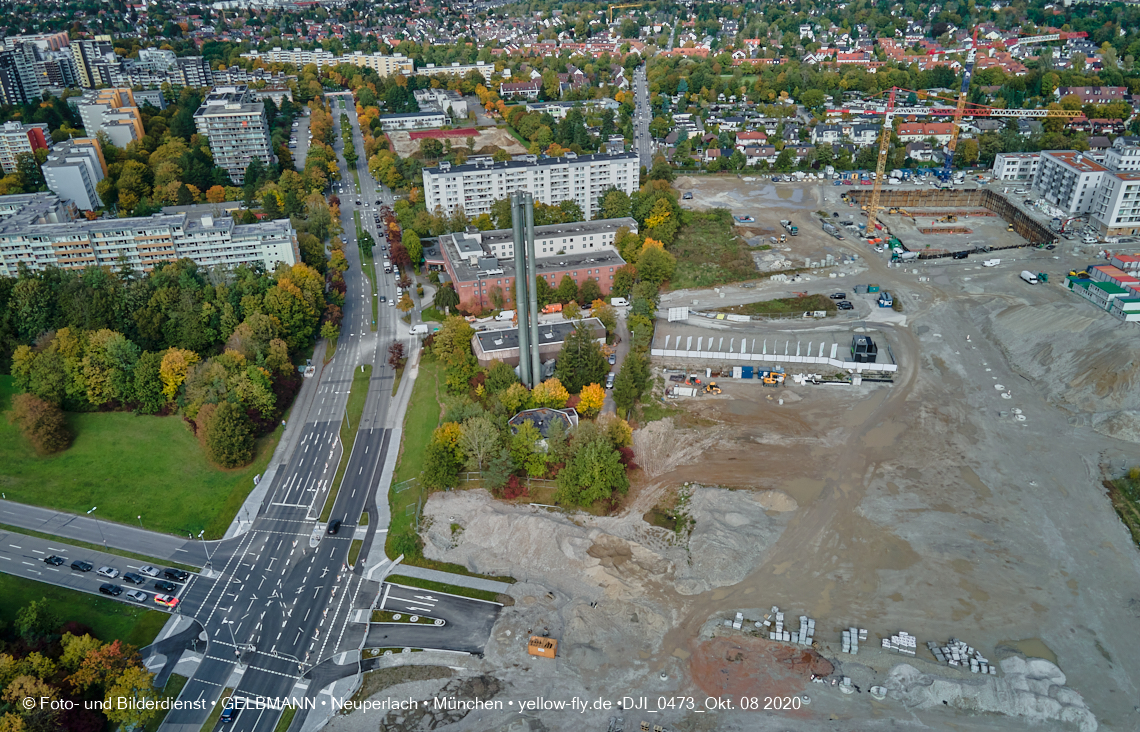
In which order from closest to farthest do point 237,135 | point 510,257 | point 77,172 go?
point 510,257
point 77,172
point 237,135

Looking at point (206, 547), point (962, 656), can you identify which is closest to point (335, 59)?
point (206, 547)

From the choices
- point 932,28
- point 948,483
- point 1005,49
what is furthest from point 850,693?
point 932,28

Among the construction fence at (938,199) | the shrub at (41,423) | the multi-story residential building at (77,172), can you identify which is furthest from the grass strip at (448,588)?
the construction fence at (938,199)

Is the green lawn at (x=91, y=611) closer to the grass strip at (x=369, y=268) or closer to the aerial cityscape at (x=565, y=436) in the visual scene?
the aerial cityscape at (x=565, y=436)

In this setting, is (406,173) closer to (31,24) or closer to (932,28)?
(31,24)

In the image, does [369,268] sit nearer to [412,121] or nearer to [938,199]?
[412,121]

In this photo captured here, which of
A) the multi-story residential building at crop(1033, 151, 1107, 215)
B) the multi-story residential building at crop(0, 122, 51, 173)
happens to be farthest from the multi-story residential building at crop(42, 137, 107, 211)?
the multi-story residential building at crop(1033, 151, 1107, 215)
